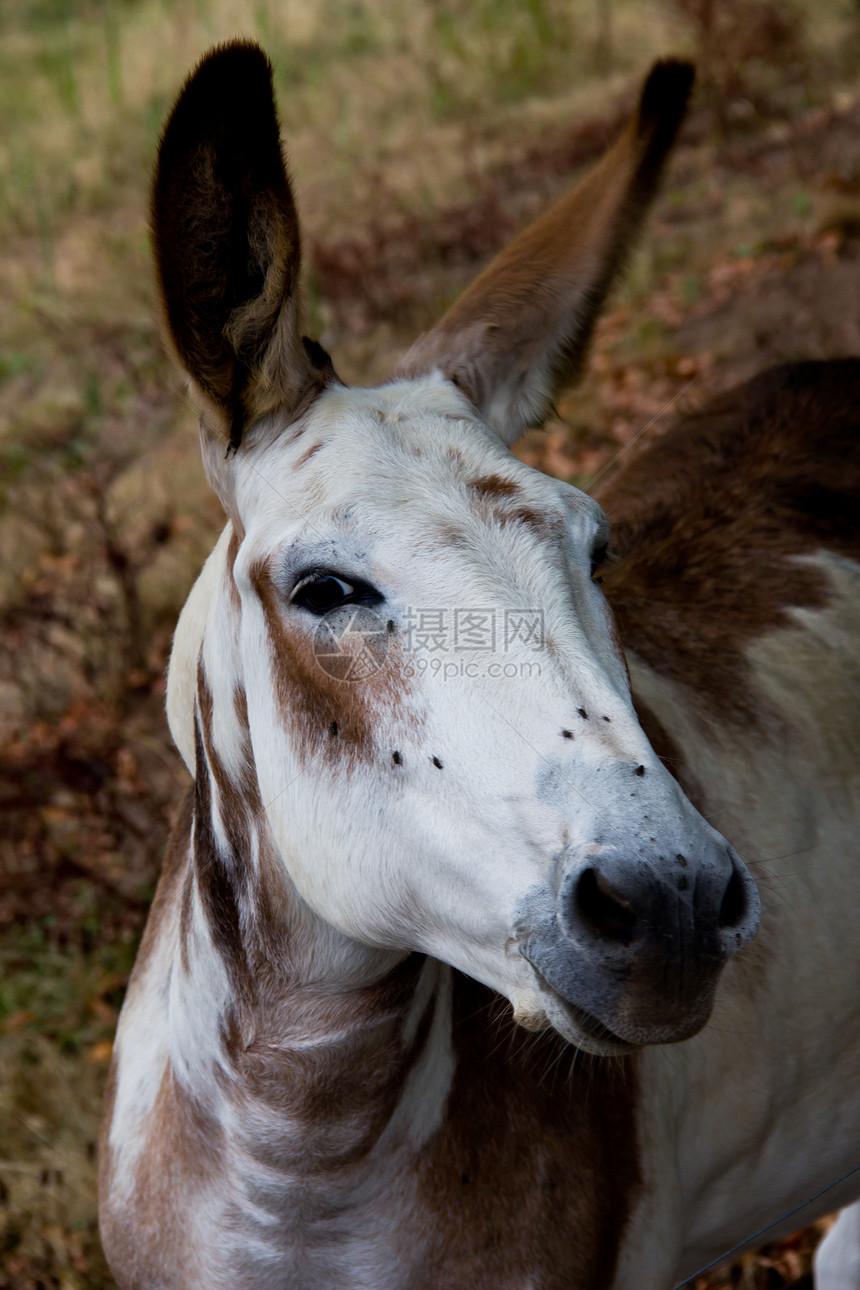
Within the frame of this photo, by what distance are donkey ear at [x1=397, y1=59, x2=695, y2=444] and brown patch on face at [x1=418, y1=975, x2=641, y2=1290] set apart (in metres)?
1.14

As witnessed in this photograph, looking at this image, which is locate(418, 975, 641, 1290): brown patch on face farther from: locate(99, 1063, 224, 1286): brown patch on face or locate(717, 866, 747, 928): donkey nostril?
locate(717, 866, 747, 928): donkey nostril

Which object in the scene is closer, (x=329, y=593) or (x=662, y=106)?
(x=329, y=593)

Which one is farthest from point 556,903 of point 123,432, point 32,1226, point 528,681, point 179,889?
point 123,432

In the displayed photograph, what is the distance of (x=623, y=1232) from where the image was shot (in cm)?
205

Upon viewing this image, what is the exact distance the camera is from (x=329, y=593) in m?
1.64

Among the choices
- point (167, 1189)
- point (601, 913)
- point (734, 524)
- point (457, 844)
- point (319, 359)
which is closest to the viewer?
point (601, 913)

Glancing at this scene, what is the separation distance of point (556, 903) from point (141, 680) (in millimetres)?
4170

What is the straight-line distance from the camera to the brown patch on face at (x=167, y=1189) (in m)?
2.00

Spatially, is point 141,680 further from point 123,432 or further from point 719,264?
point 719,264

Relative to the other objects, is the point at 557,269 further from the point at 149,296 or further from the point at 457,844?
the point at 457,844

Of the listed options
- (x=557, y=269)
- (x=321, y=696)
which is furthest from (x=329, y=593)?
(x=557, y=269)

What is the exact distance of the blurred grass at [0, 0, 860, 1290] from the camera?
4074 mm

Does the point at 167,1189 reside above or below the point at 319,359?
below

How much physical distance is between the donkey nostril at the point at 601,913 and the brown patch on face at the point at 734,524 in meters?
1.17
